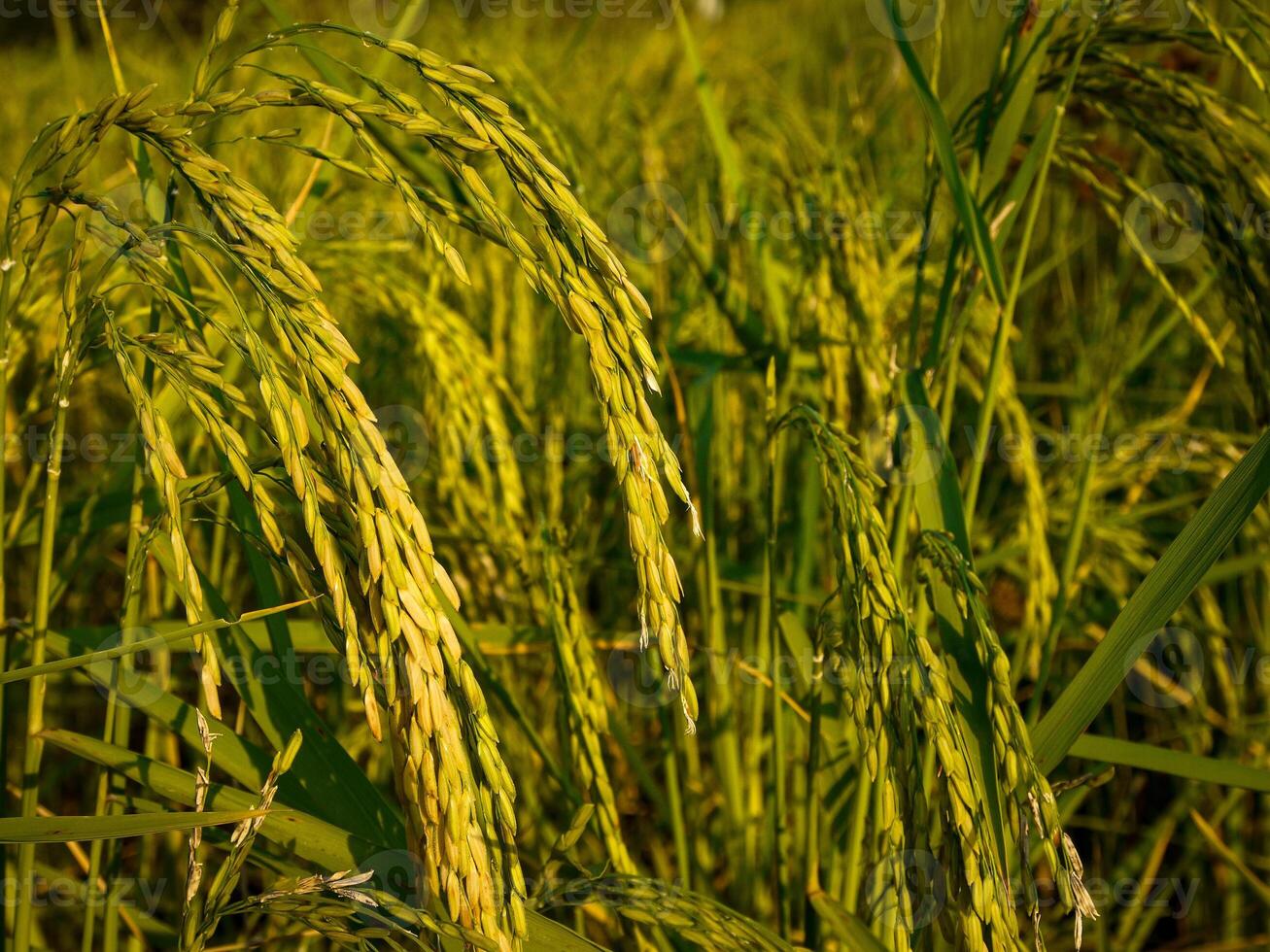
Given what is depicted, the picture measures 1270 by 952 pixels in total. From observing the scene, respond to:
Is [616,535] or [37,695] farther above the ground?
[37,695]

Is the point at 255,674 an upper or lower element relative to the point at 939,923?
upper

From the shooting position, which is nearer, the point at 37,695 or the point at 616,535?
the point at 37,695

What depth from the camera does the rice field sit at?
0.56 m

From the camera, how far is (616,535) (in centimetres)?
154

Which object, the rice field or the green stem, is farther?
the green stem

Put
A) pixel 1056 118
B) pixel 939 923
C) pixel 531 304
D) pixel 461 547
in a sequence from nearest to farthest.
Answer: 1. pixel 939 923
2. pixel 1056 118
3. pixel 461 547
4. pixel 531 304

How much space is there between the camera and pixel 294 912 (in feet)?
1.86

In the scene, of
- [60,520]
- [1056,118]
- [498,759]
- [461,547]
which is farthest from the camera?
[461,547]

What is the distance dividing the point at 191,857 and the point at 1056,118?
0.86 m

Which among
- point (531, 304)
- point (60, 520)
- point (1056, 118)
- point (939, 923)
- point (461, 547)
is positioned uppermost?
point (1056, 118)

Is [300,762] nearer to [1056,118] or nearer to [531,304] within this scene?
[1056,118]

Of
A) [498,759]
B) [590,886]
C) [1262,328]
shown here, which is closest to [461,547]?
[590,886]

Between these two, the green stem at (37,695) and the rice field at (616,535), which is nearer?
the rice field at (616,535)

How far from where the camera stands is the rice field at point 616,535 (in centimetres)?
56
